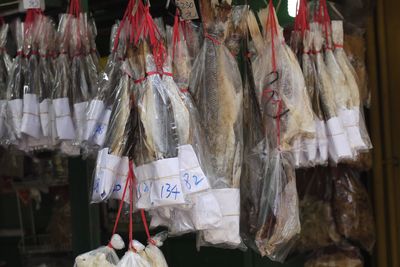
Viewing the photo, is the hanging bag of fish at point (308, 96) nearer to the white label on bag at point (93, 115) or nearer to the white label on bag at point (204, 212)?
the white label on bag at point (204, 212)

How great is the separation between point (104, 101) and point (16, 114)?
0.54 metres

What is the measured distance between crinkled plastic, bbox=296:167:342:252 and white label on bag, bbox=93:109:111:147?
1744mm

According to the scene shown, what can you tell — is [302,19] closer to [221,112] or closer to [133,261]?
[221,112]

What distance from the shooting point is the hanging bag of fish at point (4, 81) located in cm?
263

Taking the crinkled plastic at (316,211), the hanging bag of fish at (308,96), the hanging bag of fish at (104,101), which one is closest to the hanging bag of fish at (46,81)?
the hanging bag of fish at (104,101)

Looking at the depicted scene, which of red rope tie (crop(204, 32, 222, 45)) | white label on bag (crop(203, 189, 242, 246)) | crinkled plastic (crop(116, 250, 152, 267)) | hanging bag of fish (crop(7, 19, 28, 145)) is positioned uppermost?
red rope tie (crop(204, 32, 222, 45))

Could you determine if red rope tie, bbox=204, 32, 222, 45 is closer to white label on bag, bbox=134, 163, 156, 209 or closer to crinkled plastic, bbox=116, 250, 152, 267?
white label on bag, bbox=134, 163, 156, 209

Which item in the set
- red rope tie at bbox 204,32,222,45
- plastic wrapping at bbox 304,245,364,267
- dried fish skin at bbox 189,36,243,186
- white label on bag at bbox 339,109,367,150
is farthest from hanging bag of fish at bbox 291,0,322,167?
plastic wrapping at bbox 304,245,364,267

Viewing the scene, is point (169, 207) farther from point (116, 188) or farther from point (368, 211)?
point (368, 211)

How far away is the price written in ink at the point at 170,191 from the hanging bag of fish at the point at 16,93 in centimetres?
99

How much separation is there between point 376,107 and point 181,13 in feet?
6.39

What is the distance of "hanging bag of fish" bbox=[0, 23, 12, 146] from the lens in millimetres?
2629

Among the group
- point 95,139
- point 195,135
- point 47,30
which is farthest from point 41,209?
point 195,135

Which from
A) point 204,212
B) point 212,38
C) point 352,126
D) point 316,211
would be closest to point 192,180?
point 204,212
